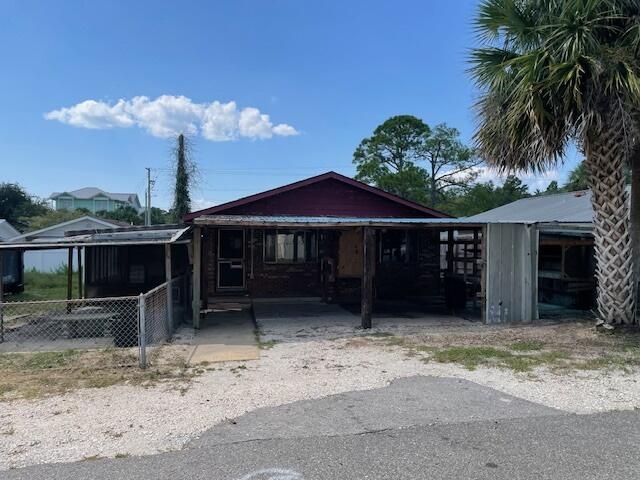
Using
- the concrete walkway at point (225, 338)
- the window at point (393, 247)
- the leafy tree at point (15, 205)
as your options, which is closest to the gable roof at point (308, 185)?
the window at point (393, 247)

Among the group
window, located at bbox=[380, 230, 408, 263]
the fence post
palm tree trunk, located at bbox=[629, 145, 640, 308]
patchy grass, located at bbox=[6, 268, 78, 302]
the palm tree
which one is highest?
the palm tree

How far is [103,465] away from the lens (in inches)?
147

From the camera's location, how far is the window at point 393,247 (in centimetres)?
1509

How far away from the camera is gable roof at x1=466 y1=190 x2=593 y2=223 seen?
44.4ft

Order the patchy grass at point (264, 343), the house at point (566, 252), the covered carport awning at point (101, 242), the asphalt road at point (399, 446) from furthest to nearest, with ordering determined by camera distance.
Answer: the house at point (566, 252)
the covered carport awning at point (101, 242)
the patchy grass at point (264, 343)
the asphalt road at point (399, 446)

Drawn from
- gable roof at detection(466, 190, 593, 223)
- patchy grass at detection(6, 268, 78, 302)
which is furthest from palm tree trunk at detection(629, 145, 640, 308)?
patchy grass at detection(6, 268, 78, 302)

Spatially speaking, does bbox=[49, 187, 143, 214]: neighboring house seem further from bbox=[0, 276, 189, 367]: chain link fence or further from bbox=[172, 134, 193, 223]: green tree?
bbox=[0, 276, 189, 367]: chain link fence

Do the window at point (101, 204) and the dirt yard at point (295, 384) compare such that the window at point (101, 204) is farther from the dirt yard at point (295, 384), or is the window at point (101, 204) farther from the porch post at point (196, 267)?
the dirt yard at point (295, 384)

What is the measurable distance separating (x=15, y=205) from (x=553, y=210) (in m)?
47.0

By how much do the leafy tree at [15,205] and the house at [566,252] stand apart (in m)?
43.7

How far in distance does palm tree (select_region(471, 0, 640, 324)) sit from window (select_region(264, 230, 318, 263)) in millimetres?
6339

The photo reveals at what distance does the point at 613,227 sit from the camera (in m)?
8.82

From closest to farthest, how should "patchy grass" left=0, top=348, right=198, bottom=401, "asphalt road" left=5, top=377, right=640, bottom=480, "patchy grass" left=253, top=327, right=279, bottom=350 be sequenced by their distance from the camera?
1. "asphalt road" left=5, top=377, right=640, bottom=480
2. "patchy grass" left=0, top=348, right=198, bottom=401
3. "patchy grass" left=253, top=327, right=279, bottom=350

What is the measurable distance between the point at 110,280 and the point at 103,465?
11197 millimetres
